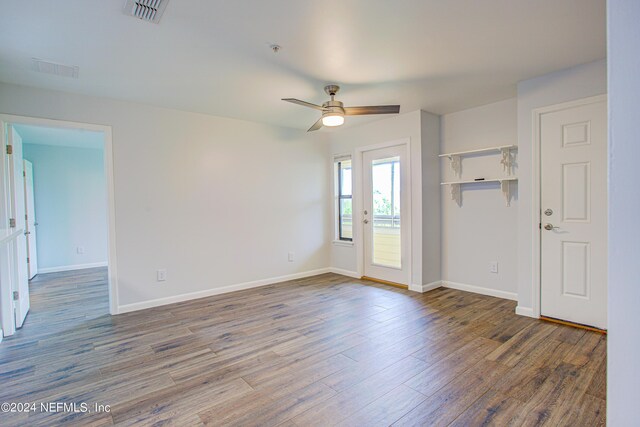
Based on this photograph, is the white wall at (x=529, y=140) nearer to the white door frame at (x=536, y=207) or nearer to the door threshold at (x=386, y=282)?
the white door frame at (x=536, y=207)

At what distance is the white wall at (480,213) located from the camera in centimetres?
390

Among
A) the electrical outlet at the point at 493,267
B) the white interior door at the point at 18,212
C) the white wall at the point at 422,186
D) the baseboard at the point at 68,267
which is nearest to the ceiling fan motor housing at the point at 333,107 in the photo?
the white wall at the point at 422,186

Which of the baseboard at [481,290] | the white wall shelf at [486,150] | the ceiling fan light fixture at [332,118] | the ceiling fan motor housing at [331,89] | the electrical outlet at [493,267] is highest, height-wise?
the ceiling fan motor housing at [331,89]

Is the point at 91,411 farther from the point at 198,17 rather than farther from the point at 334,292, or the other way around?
the point at 334,292

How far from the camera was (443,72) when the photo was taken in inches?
119

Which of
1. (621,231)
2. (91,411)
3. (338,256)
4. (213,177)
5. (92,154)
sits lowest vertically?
(91,411)

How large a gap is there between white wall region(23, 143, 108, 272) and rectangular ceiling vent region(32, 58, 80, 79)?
3.84 meters

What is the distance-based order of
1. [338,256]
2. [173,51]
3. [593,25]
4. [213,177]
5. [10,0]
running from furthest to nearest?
[338,256] → [213,177] → [173,51] → [593,25] → [10,0]

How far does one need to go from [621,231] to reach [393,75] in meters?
2.82

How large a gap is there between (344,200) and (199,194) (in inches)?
93.7

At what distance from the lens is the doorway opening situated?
364cm

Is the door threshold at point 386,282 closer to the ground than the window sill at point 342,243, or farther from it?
closer to the ground

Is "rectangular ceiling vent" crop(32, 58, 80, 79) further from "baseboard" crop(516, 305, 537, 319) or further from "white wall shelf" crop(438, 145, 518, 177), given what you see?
"baseboard" crop(516, 305, 537, 319)

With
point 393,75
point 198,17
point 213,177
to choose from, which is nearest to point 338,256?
point 213,177
